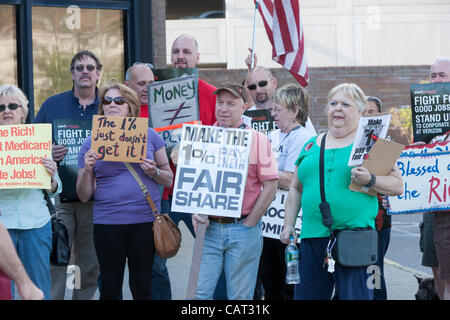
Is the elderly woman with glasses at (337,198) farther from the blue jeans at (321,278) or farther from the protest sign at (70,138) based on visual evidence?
the protest sign at (70,138)

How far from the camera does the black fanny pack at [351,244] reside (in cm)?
491

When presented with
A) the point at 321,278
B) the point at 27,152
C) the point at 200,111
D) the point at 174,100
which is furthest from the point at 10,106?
the point at 321,278

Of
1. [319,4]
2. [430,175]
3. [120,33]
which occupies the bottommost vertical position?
[430,175]

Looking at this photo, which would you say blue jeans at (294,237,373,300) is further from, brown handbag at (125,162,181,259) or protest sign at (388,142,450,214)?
protest sign at (388,142,450,214)

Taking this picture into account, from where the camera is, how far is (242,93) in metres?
5.62

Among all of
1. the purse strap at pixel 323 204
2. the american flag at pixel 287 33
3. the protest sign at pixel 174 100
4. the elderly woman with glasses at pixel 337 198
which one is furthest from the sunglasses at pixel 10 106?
the american flag at pixel 287 33

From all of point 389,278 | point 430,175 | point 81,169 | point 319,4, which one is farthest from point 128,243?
point 319,4

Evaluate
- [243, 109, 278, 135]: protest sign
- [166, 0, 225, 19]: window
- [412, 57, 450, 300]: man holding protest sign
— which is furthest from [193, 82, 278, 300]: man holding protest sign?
[166, 0, 225, 19]: window

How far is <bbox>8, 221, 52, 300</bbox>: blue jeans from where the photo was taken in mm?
5633

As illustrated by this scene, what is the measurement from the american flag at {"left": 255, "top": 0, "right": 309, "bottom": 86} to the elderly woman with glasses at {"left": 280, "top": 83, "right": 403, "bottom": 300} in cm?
360

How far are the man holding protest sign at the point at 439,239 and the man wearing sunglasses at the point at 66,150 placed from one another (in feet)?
9.33

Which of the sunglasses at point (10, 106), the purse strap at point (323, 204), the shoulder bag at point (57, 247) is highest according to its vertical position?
the sunglasses at point (10, 106)
